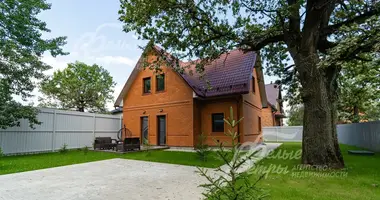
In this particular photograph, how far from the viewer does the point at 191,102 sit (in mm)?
12594

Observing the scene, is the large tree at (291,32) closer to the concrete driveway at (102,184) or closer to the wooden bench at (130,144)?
the concrete driveway at (102,184)

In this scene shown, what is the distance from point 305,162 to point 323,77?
2917 mm

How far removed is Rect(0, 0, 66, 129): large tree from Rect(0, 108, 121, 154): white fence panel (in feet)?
2.96

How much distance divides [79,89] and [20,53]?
16.8m

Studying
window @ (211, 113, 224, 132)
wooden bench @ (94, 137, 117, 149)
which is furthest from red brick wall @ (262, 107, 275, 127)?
wooden bench @ (94, 137, 117, 149)

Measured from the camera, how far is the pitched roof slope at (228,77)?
11609 millimetres

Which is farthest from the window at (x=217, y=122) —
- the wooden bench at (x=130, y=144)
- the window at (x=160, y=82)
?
the wooden bench at (x=130, y=144)

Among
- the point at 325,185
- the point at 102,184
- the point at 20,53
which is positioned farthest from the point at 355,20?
the point at 20,53

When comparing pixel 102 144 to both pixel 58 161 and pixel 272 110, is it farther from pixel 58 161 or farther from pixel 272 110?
pixel 272 110

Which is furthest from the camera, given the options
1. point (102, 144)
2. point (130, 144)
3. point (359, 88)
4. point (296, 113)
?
point (296, 113)

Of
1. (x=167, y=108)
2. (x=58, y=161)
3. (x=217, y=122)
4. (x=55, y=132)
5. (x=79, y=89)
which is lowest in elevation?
(x=58, y=161)

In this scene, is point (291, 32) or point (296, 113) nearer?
point (291, 32)

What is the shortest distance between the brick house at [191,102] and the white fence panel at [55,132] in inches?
98.4

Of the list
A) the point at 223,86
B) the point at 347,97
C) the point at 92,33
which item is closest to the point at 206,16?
the point at 223,86
